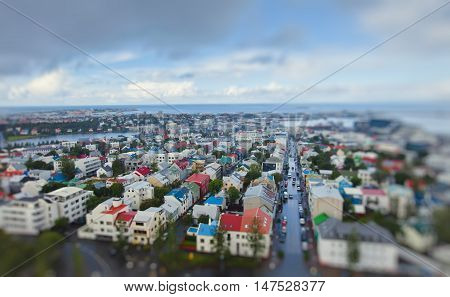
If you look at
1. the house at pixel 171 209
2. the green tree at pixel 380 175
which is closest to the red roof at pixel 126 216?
the house at pixel 171 209

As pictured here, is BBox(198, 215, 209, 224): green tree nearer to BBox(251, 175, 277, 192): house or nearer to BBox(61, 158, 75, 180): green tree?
BBox(251, 175, 277, 192): house

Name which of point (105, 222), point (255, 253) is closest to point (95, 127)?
point (105, 222)

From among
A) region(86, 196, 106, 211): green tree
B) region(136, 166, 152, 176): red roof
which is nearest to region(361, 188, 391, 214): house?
region(86, 196, 106, 211): green tree

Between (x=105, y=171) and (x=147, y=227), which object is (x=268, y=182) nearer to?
(x=147, y=227)

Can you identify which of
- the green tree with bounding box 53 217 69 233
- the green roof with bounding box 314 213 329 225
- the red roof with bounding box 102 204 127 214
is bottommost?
the red roof with bounding box 102 204 127 214

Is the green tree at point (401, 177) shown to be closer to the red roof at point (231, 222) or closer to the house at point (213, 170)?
the red roof at point (231, 222)
